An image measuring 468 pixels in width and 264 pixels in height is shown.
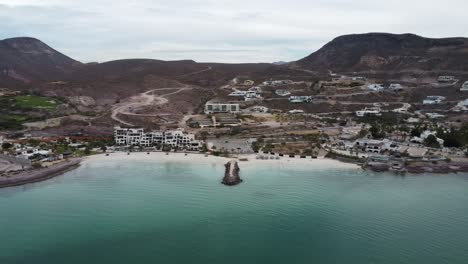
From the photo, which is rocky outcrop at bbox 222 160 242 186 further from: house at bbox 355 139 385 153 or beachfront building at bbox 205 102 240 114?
beachfront building at bbox 205 102 240 114

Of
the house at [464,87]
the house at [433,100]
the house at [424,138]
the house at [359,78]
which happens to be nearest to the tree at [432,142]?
the house at [424,138]

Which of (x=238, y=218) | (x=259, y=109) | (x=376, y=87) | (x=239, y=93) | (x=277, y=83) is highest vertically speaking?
(x=277, y=83)

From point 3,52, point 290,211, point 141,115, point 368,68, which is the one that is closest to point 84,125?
point 141,115

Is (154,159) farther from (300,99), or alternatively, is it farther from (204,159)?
(300,99)

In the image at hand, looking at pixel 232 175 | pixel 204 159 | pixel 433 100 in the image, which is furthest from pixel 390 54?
pixel 232 175

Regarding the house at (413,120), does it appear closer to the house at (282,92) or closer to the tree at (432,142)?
the tree at (432,142)
